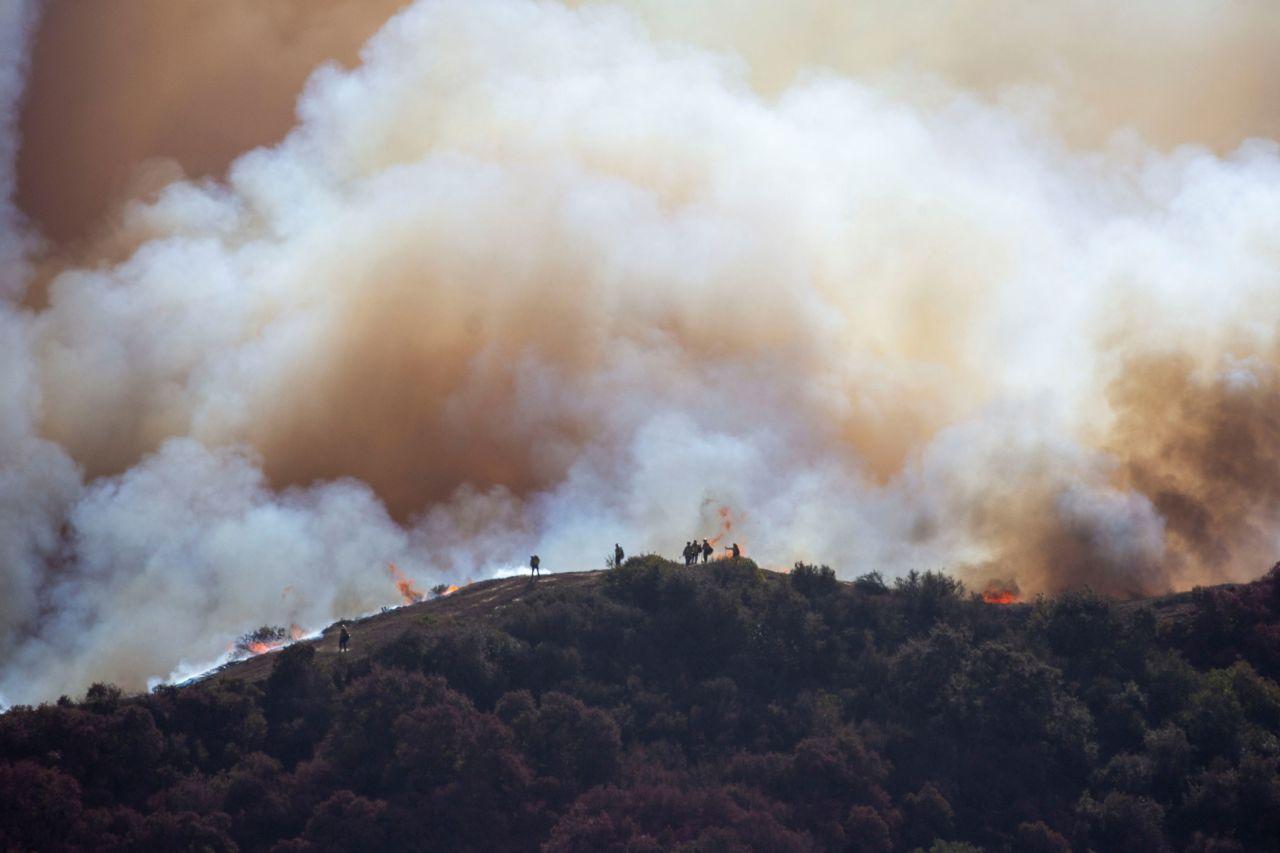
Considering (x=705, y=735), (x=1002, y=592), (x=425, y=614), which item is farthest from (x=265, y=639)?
(x=1002, y=592)

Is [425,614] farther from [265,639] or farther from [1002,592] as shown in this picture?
[1002,592]

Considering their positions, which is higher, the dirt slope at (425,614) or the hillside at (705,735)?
the dirt slope at (425,614)

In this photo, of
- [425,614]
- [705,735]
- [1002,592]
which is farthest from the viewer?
[1002,592]

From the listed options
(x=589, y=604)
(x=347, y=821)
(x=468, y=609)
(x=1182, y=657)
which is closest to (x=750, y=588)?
(x=589, y=604)

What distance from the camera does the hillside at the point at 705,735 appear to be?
6969cm

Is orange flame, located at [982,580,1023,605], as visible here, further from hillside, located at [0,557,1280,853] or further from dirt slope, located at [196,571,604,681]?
dirt slope, located at [196,571,604,681]

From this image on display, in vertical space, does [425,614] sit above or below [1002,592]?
above

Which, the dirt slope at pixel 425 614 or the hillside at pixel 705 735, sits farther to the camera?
the dirt slope at pixel 425 614

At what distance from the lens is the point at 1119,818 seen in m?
69.9

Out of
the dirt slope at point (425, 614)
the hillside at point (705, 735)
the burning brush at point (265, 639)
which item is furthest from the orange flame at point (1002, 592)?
the burning brush at point (265, 639)

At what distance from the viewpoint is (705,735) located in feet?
267

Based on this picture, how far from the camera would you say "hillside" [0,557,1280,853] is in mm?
69688

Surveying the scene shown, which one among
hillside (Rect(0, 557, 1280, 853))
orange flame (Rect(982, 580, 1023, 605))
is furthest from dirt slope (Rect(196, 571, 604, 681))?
orange flame (Rect(982, 580, 1023, 605))

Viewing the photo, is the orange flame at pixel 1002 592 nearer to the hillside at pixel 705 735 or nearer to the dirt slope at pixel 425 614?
the hillside at pixel 705 735
